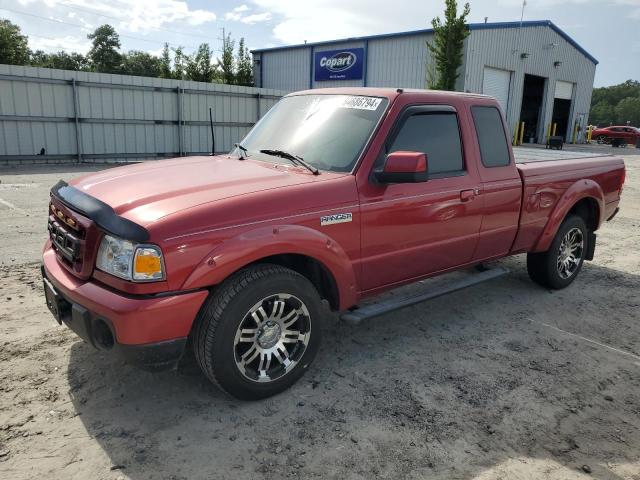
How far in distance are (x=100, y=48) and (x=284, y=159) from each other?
84.7 m

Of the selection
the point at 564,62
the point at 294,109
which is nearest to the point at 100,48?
the point at 564,62

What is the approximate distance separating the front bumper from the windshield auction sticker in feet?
6.26

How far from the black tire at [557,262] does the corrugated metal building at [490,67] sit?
22236 millimetres

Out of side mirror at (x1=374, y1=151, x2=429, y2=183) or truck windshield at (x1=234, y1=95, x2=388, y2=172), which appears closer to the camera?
side mirror at (x1=374, y1=151, x2=429, y2=183)

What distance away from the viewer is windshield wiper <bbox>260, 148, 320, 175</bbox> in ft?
11.7

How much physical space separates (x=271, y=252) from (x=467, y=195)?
1.96m

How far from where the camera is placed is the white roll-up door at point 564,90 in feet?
112

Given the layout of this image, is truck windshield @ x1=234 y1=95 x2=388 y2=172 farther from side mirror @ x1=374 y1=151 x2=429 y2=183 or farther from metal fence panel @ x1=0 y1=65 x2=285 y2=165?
metal fence panel @ x1=0 y1=65 x2=285 y2=165

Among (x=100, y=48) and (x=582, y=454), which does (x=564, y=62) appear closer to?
(x=582, y=454)

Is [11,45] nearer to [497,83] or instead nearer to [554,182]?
[497,83]

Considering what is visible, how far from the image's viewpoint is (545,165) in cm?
514

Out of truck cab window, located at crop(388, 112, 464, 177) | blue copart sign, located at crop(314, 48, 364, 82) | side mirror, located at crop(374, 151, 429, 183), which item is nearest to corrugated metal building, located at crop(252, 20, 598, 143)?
blue copart sign, located at crop(314, 48, 364, 82)

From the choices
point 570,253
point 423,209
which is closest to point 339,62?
point 570,253

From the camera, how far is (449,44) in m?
24.5
